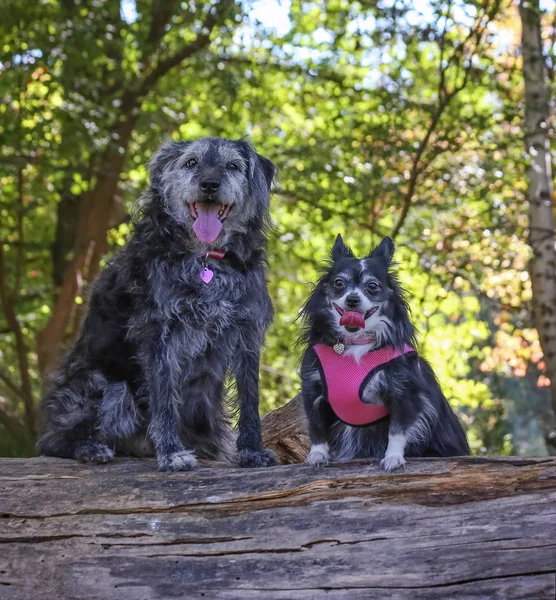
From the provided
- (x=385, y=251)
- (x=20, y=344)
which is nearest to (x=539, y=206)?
(x=385, y=251)

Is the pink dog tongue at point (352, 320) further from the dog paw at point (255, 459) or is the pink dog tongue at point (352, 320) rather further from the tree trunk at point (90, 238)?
the tree trunk at point (90, 238)

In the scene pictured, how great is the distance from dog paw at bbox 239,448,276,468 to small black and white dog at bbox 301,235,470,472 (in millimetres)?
435

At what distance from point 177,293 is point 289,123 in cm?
853

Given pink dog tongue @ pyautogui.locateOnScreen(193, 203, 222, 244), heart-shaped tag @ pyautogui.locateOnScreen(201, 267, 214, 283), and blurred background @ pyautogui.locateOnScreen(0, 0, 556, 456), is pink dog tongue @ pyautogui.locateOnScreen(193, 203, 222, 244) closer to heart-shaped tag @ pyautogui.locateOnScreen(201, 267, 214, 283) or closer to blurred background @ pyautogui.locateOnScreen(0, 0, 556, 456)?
heart-shaped tag @ pyautogui.locateOnScreen(201, 267, 214, 283)

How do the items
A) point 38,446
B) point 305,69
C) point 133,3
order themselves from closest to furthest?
point 38,446 → point 133,3 → point 305,69

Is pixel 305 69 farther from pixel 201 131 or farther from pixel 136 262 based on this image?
pixel 136 262

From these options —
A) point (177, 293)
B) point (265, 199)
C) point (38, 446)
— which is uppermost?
point (265, 199)

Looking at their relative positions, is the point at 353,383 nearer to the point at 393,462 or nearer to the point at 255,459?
the point at 393,462

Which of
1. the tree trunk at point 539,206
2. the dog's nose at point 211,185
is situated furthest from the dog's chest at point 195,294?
the tree trunk at point 539,206

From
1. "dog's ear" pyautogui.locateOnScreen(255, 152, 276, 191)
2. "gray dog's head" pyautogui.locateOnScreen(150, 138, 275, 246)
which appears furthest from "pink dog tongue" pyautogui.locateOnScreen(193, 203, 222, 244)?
"dog's ear" pyautogui.locateOnScreen(255, 152, 276, 191)

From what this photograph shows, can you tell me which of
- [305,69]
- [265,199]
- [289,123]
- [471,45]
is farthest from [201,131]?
[265,199]

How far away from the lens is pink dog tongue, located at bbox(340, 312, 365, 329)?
4305 millimetres

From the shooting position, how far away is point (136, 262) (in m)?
5.05

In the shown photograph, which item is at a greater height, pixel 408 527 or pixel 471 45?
pixel 471 45
